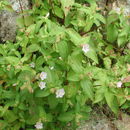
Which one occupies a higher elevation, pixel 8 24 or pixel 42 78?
pixel 8 24

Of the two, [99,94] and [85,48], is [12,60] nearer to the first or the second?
[85,48]

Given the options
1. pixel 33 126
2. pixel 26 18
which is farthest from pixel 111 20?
pixel 33 126

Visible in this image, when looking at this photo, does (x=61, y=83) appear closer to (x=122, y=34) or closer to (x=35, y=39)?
(x=35, y=39)

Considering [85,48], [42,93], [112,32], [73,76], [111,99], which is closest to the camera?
[85,48]

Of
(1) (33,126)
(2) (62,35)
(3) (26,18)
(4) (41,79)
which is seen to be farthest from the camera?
(3) (26,18)

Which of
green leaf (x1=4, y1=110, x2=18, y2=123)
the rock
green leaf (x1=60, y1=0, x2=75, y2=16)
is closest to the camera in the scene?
green leaf (x1=4, y1=110, x2=18, y2=123)

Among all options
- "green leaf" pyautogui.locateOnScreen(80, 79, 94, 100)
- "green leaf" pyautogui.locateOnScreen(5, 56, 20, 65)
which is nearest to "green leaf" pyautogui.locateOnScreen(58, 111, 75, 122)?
"green leaf" pyautogui.locateOnScreen(80, 79, 94, 100)

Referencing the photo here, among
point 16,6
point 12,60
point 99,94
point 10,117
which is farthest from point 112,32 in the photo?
point 10,117

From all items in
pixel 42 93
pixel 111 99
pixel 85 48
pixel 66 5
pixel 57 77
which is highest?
pixel 66 5

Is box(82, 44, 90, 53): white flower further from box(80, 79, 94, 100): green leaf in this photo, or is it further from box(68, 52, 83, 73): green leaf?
box(80, 79, 94, 100): green leaf
